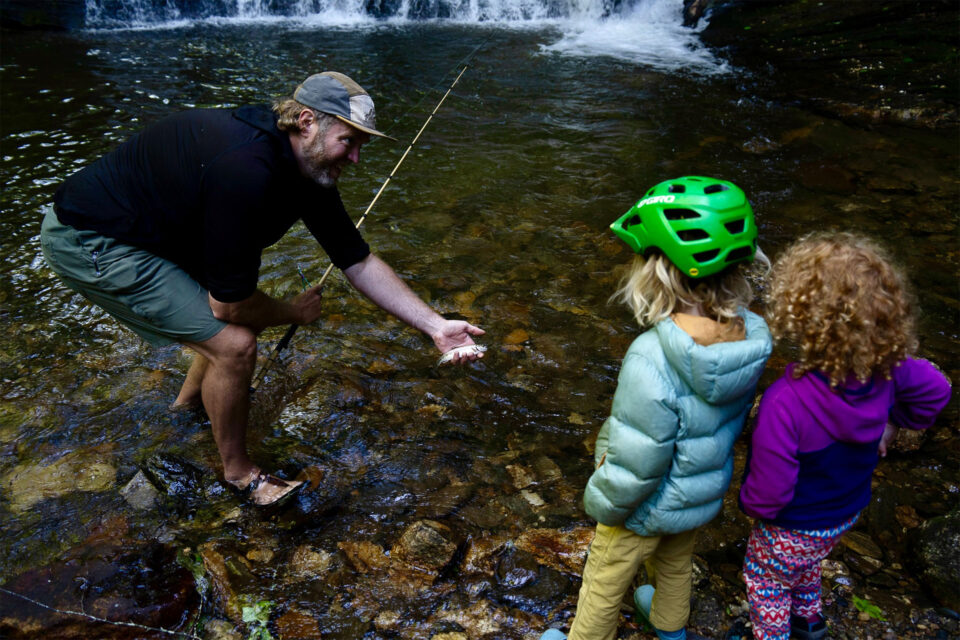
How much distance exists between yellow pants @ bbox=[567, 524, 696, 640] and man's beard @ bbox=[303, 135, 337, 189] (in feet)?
6.13

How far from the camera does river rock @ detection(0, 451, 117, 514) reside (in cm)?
354

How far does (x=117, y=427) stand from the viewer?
4043mm

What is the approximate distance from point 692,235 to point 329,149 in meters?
1.61

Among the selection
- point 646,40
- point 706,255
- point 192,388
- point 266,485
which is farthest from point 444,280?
point 646,40

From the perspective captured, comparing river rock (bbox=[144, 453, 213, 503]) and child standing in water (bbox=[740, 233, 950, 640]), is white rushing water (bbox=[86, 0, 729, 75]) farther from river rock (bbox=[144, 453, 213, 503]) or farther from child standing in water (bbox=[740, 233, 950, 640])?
child standing in water (bbox=[740, 233, 950, 640])

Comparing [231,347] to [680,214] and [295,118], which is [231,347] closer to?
[295,118]

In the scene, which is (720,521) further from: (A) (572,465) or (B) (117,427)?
(B) (117,427)

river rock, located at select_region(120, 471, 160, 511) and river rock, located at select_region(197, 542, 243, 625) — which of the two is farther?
river rock, located at select_region(120, 471, 160, 511)

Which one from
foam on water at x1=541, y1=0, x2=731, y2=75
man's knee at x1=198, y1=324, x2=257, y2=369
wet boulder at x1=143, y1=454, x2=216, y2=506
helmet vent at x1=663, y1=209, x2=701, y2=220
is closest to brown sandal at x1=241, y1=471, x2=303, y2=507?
wet boulder at x1=143, y1=454, x2=216, y2=506

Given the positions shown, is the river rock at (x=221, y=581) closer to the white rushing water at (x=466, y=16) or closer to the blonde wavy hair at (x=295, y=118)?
the blonde wavy hair at (x=295, y=118)

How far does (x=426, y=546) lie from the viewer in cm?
321

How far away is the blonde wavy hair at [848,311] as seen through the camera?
7.17 ft

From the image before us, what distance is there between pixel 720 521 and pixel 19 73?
12499 millimetres

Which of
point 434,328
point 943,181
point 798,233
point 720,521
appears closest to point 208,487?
point 434,328
